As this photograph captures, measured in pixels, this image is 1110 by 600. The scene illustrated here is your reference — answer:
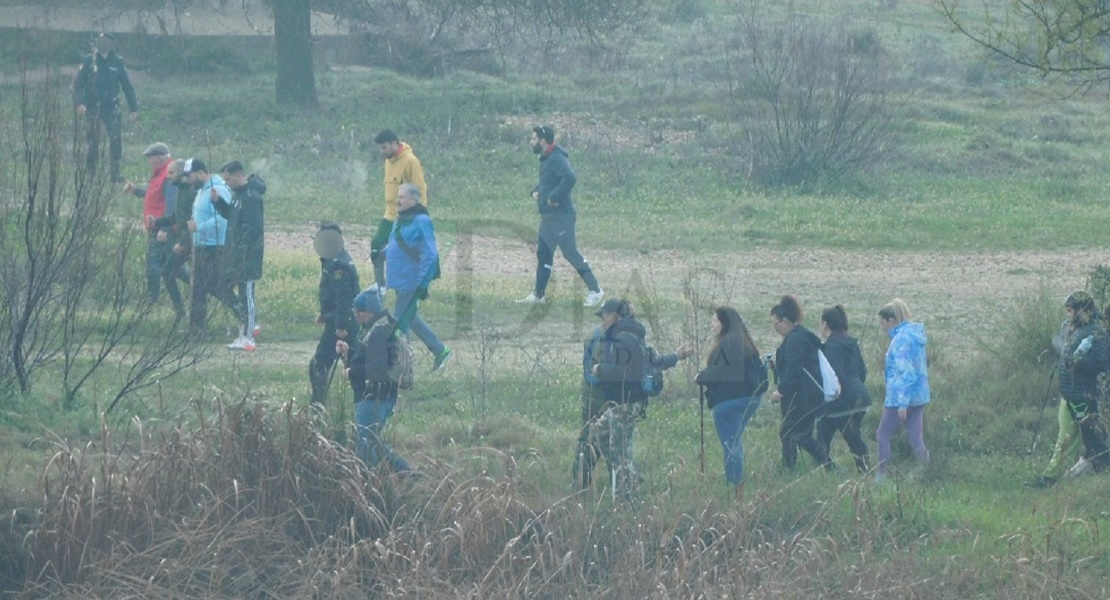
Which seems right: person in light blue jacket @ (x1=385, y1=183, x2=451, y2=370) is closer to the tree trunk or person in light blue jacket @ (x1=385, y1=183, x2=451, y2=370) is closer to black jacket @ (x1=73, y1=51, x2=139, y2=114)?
black jacket @ (x1=73, y1=51, x2=139, y2=114)

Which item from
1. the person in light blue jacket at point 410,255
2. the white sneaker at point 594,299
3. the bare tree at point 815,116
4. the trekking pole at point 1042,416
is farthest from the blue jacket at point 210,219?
the bare tree at point 815,116

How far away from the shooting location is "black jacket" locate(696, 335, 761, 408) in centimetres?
896

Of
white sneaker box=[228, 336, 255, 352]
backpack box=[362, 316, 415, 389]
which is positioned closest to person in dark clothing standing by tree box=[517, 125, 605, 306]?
white sneaker box=[228, 336, 255, 352]

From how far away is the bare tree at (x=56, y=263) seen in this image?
971 centimetres

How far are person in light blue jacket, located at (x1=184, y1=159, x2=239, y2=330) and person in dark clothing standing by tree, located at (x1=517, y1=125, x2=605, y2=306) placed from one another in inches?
117

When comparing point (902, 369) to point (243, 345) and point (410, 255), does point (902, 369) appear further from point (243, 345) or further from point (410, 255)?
point (243, 345)

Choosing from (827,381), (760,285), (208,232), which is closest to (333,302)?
(208,232)

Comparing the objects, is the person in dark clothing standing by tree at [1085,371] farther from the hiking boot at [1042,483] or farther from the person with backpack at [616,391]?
the person with backpack at [616,391]

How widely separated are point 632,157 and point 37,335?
12797mm

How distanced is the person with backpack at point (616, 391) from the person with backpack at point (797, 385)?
35.6 inches

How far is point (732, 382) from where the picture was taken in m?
9.03

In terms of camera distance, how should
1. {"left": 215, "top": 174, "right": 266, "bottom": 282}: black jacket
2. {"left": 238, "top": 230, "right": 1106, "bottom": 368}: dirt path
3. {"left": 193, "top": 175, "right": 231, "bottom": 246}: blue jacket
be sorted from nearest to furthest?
1. {"left": 215, "top": 174, "right": 266, "bottom": 282}: black jacket
2. {"left": 193, "top": 175, "right": 231, "bottom": 246}: blue jacket
3. {"left": 238, "top": 230, "right": 1106, "bottom": 368}: dirt path

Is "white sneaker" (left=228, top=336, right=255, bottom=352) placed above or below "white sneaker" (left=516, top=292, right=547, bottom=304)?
below

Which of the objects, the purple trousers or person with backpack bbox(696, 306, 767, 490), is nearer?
person with backpack bbox(696, 306, 767, 490)
